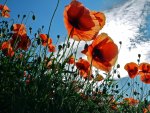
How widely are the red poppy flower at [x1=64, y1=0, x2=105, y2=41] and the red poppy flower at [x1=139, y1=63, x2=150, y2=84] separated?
2611mm

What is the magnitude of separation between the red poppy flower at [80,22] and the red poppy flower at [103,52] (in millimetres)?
180

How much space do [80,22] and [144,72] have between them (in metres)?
2.81

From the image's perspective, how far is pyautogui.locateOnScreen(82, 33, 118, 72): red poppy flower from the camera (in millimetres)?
2453

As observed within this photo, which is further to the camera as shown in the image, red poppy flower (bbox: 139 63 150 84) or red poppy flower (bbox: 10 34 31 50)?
red poppy flower (bbox: 139 63 150 84)

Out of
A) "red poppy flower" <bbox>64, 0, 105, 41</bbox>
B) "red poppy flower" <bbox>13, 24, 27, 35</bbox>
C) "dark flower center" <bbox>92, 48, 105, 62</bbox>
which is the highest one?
"red poppy flower" <bbox>13, 24, 27, 35</bbox>

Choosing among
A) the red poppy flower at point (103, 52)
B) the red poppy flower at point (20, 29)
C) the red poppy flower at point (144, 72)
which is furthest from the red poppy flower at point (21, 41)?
the red poppy flower at point (144, 72)

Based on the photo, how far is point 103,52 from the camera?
101 inches

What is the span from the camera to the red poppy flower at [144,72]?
189 inches

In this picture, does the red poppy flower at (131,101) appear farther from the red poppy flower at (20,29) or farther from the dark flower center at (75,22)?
the dark flower center at (75,22)

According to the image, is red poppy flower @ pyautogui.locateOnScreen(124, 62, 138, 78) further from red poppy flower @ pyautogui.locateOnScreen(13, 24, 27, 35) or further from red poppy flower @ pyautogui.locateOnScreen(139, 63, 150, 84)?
red poppy flower @ pyautogui.locateOnScreen(13, 24, 27, 35)

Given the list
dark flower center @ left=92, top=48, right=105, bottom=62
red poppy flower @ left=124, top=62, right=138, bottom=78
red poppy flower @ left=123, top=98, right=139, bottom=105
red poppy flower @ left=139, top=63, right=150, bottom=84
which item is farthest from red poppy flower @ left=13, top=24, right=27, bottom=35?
red poppy flower @ left=123, top=98, right=139, bottom=105

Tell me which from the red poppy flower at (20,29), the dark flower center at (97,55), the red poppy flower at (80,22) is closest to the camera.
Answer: the red poppy flower at (80,22)

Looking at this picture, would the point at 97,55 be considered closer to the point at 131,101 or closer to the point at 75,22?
the point at 75,22

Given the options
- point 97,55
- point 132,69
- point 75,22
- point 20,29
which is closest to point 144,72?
point 132,69
